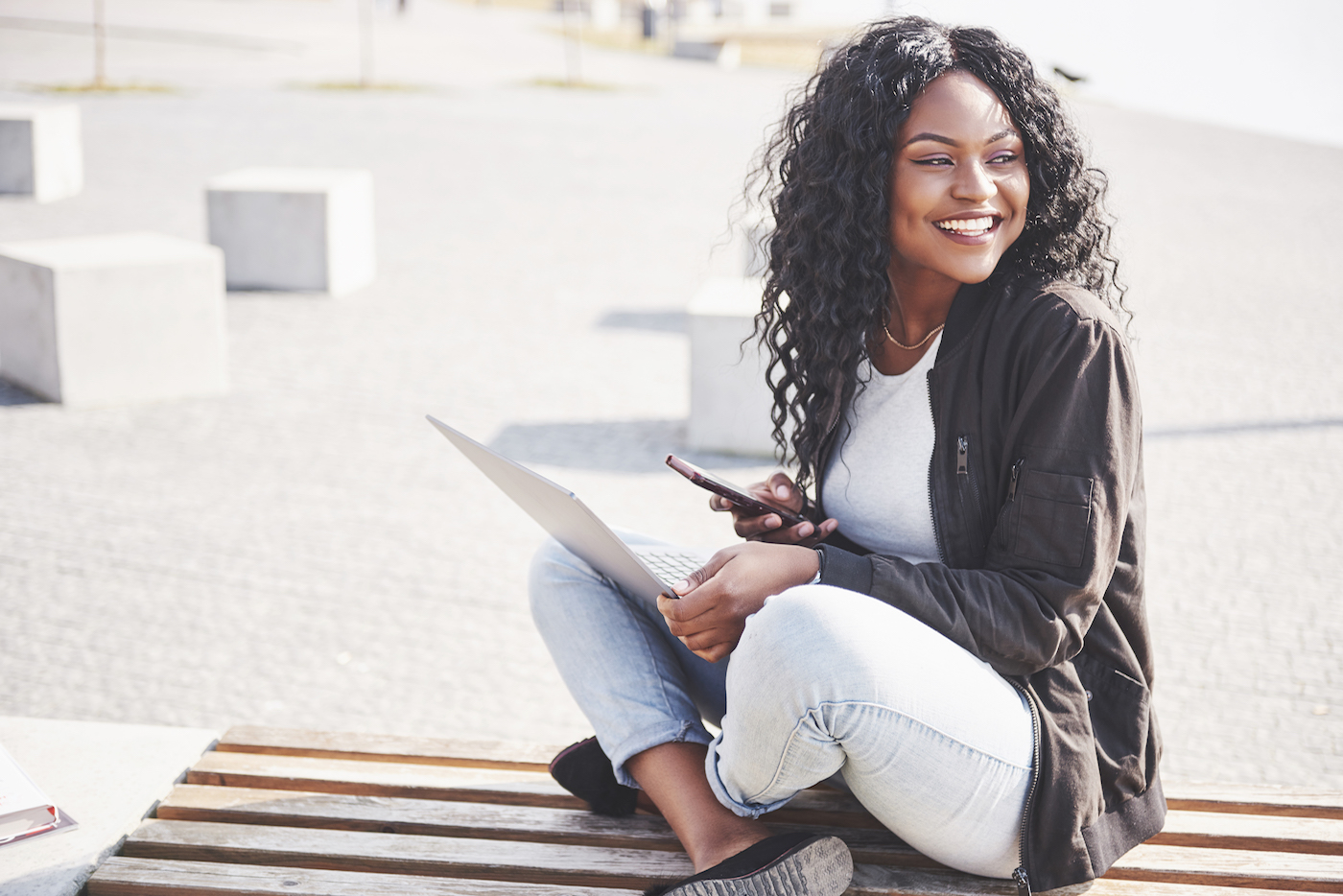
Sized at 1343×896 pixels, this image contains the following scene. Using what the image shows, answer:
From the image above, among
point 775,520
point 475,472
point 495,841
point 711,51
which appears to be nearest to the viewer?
point 495,841

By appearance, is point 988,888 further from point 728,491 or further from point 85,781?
point 85,781

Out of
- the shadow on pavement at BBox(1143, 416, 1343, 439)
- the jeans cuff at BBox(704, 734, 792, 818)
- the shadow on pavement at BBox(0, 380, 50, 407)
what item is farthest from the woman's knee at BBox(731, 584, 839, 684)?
the shadow on pavement at BBox(0, 380, 50, 407)

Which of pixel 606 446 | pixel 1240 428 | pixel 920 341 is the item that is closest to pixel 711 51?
pixel 1240 428

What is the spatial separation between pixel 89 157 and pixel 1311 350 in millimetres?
11424

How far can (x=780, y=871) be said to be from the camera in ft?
6.06

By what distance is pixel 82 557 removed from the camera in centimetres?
430

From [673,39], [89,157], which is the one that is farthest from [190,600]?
[673,39]

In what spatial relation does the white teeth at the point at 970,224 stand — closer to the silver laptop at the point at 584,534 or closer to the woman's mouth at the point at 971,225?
the woman's mouth at the point at 971,225

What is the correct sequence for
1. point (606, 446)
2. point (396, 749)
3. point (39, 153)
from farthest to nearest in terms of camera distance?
point (39, 153) → point (606, 446) → point (396, 749)

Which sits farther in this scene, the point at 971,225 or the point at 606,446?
the point at 606,446

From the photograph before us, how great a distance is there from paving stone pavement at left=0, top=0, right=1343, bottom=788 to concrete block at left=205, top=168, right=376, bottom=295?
Answer: 0.70ft

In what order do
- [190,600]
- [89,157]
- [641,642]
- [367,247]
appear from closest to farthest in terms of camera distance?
[641,642], [190,600], [367,247], [89,157]

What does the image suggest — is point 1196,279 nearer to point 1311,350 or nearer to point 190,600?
point 1311,350

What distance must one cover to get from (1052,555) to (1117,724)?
0.35 m
